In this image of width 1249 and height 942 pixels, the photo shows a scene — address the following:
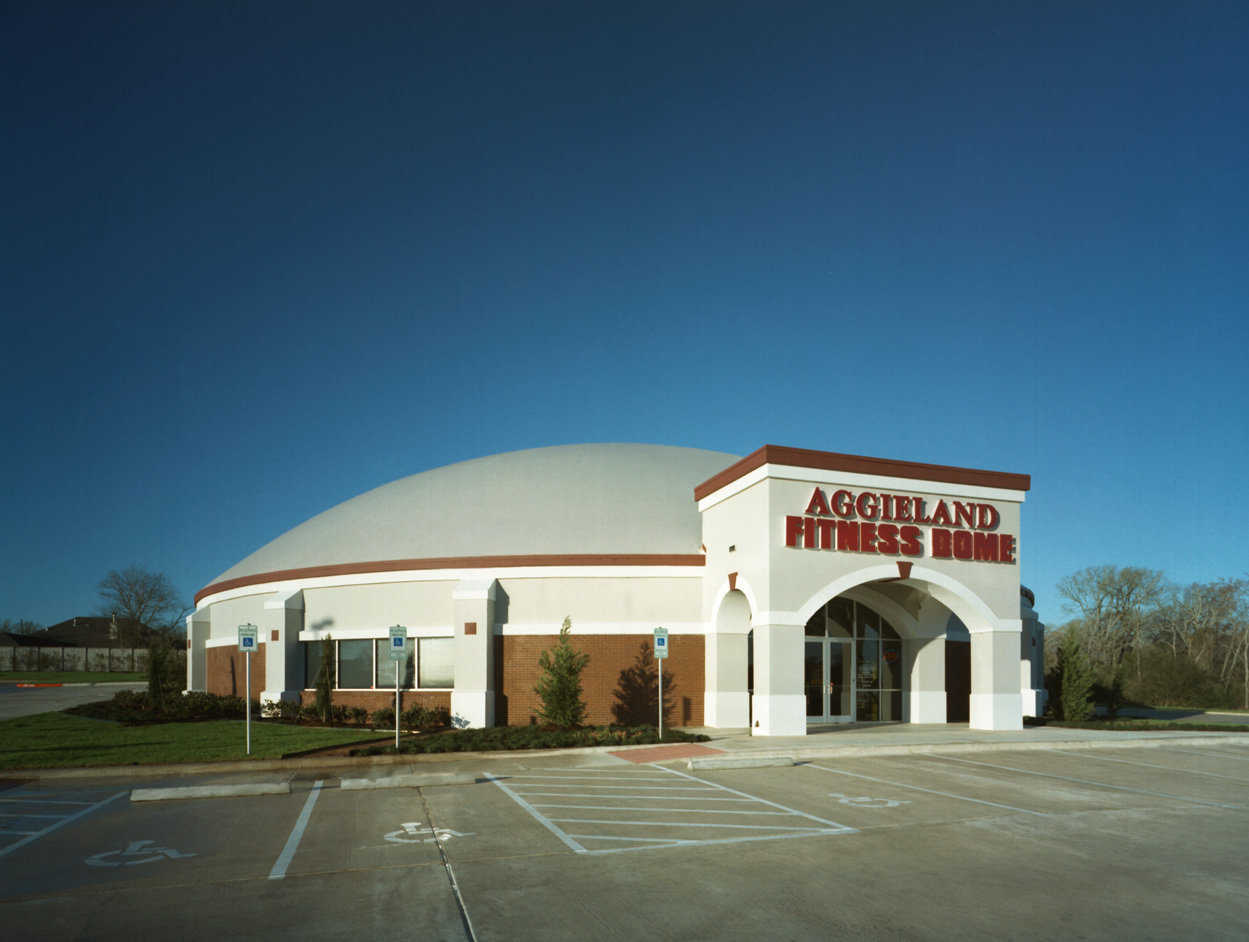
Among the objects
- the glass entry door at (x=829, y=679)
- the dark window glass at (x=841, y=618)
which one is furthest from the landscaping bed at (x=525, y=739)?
the dark window glass at (x=841, y=618)

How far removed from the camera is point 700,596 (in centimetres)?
2842

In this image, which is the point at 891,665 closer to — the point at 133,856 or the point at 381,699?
the point at 381,699

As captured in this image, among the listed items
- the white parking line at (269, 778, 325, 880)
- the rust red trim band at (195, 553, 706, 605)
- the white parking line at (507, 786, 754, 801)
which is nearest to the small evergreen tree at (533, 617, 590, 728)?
the rust red trim band at (195, 553, 706, 605)

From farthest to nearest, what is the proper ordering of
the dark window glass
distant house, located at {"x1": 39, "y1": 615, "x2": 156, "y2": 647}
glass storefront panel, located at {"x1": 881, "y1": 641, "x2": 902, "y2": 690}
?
distant house, located at {"x1": 39, "y1": 615, "x2": 156, "y2": 647}, glass storefront panel, located at {"x1": 881, "y1": 641, "x2": 902, "y2": 690}, the dark window glass

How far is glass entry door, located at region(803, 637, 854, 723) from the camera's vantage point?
2802 centimetres

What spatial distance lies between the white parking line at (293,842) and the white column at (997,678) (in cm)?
1856

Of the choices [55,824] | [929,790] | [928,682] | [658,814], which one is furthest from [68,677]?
[929,790]

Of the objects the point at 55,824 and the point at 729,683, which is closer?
the point at 55,824

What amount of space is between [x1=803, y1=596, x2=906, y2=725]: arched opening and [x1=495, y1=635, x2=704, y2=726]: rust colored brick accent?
3.48m

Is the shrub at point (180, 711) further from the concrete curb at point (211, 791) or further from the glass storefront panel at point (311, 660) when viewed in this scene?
the concrete curb at point (211, 791)

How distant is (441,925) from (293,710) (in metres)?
22.8

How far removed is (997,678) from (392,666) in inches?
711

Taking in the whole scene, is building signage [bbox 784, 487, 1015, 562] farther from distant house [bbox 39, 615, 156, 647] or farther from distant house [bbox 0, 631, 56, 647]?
distant house [bbox 0, 631, 56, 647]

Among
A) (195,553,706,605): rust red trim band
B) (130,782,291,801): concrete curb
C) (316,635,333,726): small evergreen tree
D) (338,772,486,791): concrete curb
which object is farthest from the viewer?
(195,553,706,605): rust red trim band
